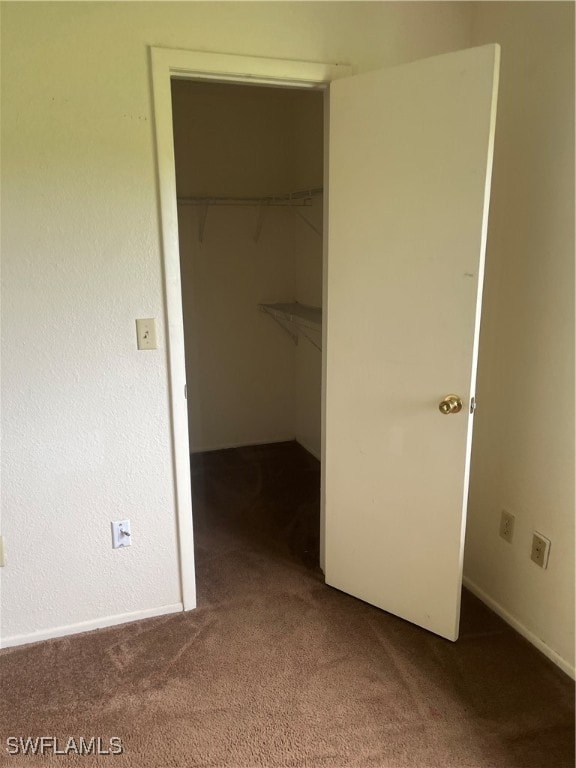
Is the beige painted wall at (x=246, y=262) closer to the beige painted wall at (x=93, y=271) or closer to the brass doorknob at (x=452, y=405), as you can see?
the beige painted wall at (x=93, y=271)

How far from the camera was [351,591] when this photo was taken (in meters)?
2.27

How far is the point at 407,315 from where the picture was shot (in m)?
1.87

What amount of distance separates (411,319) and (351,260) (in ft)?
1.02

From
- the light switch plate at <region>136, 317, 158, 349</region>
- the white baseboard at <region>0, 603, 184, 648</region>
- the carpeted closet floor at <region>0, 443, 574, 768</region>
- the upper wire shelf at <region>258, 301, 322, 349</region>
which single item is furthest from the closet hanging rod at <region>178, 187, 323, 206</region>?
the white baseboard at <region>0, 603, 184, 648</region>

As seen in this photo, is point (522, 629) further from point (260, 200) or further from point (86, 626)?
point (260, 200)

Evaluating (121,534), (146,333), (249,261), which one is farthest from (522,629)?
(249,261)

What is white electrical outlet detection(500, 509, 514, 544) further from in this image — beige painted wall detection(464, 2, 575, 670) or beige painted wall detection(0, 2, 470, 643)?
beige painted wall detection(0, 2, 470, 643)

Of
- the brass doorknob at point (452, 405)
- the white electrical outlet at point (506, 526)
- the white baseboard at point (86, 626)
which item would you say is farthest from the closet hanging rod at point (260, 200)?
the white baseboard at point (86, 626)

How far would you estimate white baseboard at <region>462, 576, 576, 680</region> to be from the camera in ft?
6.10

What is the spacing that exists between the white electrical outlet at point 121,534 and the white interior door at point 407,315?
0.81 metres

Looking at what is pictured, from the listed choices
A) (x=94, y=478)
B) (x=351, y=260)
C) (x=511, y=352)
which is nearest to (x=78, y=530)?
(x=94, y=478)

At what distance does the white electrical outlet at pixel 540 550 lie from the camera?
1.90 m

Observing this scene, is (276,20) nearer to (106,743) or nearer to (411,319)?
(411,319)

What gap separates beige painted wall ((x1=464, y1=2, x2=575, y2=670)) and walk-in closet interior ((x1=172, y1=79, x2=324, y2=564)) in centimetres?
139
